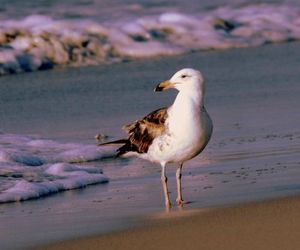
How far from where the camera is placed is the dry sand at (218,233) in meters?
6.22

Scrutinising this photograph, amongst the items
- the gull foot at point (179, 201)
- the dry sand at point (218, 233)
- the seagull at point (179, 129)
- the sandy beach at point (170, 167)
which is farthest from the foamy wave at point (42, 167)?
the dry sand at point (218, 233)

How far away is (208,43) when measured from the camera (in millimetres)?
19328

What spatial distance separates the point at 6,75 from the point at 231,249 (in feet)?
35.5

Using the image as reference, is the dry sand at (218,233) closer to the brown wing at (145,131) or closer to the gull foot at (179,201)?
the gull foot at (179,201)

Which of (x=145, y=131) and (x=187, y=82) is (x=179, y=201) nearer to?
(x=145, y=131)

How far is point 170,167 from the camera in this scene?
31.9ft

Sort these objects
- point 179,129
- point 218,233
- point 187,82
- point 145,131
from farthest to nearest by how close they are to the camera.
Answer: point 145,131 < point 187,82 < point 179,129 < point 218,233

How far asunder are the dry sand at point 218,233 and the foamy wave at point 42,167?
5.75 feet

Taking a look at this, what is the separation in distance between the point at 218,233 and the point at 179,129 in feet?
5.24

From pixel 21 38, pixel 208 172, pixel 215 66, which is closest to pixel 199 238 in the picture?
pixel 208 172

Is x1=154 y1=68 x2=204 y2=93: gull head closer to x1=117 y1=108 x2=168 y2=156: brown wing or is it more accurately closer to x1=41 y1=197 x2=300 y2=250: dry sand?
x1=117 y1=108 x2=168 y2=156: brown wing

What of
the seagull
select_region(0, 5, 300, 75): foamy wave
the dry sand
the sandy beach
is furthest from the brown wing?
select_region(0, 5, 300, 75): foamy wave

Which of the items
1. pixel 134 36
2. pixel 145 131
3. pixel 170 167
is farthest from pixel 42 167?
pixel 134 36

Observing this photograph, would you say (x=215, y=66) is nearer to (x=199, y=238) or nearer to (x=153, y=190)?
(x=153, y=190)
